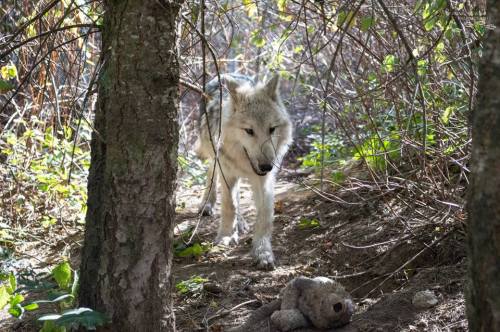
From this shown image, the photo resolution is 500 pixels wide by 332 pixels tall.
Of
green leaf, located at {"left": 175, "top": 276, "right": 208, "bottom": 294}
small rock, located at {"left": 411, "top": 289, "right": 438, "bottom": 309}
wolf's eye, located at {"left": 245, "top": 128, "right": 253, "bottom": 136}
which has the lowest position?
small rock, located at {"left": 411, "top": 289, "right": 438, "bottom": 309}

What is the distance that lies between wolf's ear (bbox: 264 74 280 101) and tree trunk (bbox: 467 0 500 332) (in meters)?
3.80

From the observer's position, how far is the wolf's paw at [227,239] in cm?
551

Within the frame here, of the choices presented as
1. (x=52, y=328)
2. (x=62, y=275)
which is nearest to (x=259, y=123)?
(x=62, y=275)

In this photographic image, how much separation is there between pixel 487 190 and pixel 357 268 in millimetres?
2675

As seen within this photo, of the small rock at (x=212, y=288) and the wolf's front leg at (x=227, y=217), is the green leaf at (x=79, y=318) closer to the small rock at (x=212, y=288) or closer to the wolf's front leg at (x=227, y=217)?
the small rock at (x=212, y=288)

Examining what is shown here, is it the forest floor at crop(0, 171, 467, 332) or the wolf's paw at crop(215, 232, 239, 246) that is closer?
the forest floor at crop(0, 171, 467, 332)

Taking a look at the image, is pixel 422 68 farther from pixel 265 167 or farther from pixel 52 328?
pixel 52 328

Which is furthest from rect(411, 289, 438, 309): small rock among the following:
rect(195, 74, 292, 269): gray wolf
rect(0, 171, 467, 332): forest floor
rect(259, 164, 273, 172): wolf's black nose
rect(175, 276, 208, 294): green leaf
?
rect(259, 164, 273, 172): wolf's black nose

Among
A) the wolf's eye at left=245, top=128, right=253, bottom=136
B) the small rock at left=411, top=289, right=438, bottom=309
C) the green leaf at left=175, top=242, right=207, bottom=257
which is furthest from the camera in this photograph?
the wolf's eye at left=245, top=128, right=253, bottom=136

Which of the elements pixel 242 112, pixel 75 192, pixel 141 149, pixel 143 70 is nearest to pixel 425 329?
pixel 141 149

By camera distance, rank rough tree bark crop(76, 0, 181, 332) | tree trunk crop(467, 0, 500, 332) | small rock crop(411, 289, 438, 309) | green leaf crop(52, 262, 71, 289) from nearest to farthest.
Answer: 1. tree trunk crop(467, 0, 500, 332)
2. rough tree bark crop(76, 0, 181, 332)
3. green leaf crop(52, 262, 71, 289)
4. small rock crop(411, 289, 438, 309)

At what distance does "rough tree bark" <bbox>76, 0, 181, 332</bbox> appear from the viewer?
105 inches

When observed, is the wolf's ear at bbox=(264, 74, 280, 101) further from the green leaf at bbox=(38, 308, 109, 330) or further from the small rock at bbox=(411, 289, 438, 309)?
the green leaf at bbox=(38, 308, 109, 330)

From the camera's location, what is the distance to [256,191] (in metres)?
5.46
